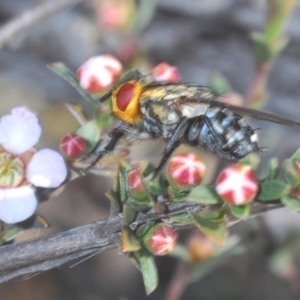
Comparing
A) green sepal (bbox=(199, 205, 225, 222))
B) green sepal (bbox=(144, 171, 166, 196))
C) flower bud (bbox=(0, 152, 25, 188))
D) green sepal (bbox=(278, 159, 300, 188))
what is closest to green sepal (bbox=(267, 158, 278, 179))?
green sepal (bbox=(278, 159, 300, 188))

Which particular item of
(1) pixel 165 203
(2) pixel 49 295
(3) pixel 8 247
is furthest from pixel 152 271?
(2) pixel 49 295

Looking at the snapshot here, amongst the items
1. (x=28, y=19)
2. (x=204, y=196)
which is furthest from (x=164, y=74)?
(x=28, y=19)

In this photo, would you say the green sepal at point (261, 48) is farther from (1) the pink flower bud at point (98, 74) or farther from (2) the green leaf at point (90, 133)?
(2) the green leaf at point (90, 133)

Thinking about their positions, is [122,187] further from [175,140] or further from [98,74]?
[98,74]

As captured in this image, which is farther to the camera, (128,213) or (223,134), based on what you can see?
(223,134)

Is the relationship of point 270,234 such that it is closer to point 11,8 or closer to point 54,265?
point 54,265

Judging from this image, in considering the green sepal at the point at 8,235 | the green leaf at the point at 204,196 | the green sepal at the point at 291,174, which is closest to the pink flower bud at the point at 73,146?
the green sepal at the point at 8,235

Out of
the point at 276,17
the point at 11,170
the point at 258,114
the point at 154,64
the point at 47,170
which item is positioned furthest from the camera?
the point at 154,64
